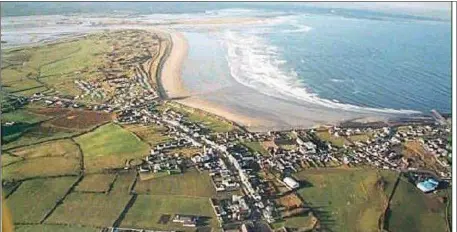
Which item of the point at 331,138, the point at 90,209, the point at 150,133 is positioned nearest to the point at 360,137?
the point at 331,138

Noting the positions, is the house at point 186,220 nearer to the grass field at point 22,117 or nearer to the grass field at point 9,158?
the grass field at point 9,158

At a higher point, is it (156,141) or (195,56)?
(195,56)

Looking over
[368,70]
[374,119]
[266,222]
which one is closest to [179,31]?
[368,70]

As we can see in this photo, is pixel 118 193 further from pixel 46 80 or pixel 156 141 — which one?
pixel 46 80

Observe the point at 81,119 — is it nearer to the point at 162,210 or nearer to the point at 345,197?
the point at 162,210

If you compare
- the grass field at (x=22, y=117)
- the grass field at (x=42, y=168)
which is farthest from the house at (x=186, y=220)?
the grass field at (x=22, y=117)

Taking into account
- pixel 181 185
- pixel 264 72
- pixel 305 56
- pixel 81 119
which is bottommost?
pixel 181 185
